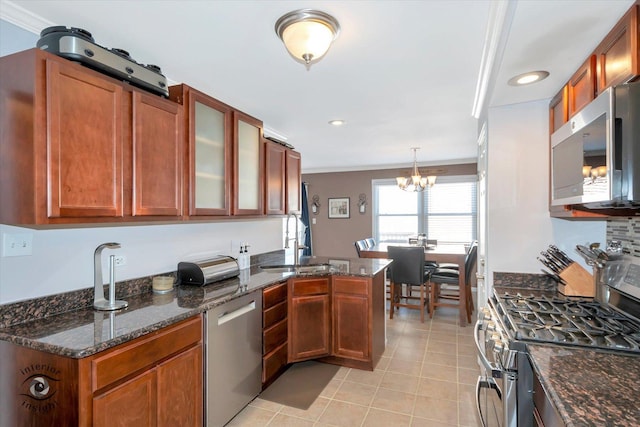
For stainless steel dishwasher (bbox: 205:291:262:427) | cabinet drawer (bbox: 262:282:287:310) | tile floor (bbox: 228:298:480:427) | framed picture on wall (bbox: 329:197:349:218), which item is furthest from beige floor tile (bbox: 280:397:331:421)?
framed picture on wall (bbox: 329:197:349:218)

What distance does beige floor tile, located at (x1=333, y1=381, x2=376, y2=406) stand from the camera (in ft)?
8.01

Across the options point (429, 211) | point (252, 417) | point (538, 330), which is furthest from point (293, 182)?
point (429, 211)

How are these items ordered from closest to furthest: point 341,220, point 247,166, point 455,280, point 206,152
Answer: point 206,152
point 247,166
point 455,280
point 341,220

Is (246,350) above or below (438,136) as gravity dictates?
below

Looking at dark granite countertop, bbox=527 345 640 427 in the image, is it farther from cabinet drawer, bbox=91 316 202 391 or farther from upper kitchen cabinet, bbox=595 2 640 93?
cabinet drawer, bbox=91 316 202 391

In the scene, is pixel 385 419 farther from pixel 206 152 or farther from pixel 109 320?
pixel 206 152

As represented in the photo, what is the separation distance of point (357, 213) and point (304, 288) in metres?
4.11

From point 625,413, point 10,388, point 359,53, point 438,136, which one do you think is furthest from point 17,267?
point 438,136

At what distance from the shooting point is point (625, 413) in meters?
0.87

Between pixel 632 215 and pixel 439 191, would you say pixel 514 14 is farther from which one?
pixel 439 191

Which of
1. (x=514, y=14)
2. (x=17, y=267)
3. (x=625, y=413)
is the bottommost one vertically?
(x=625, y=413)

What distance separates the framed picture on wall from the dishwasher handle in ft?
15.4

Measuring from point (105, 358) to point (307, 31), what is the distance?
1740mm

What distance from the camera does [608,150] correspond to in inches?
49.3
